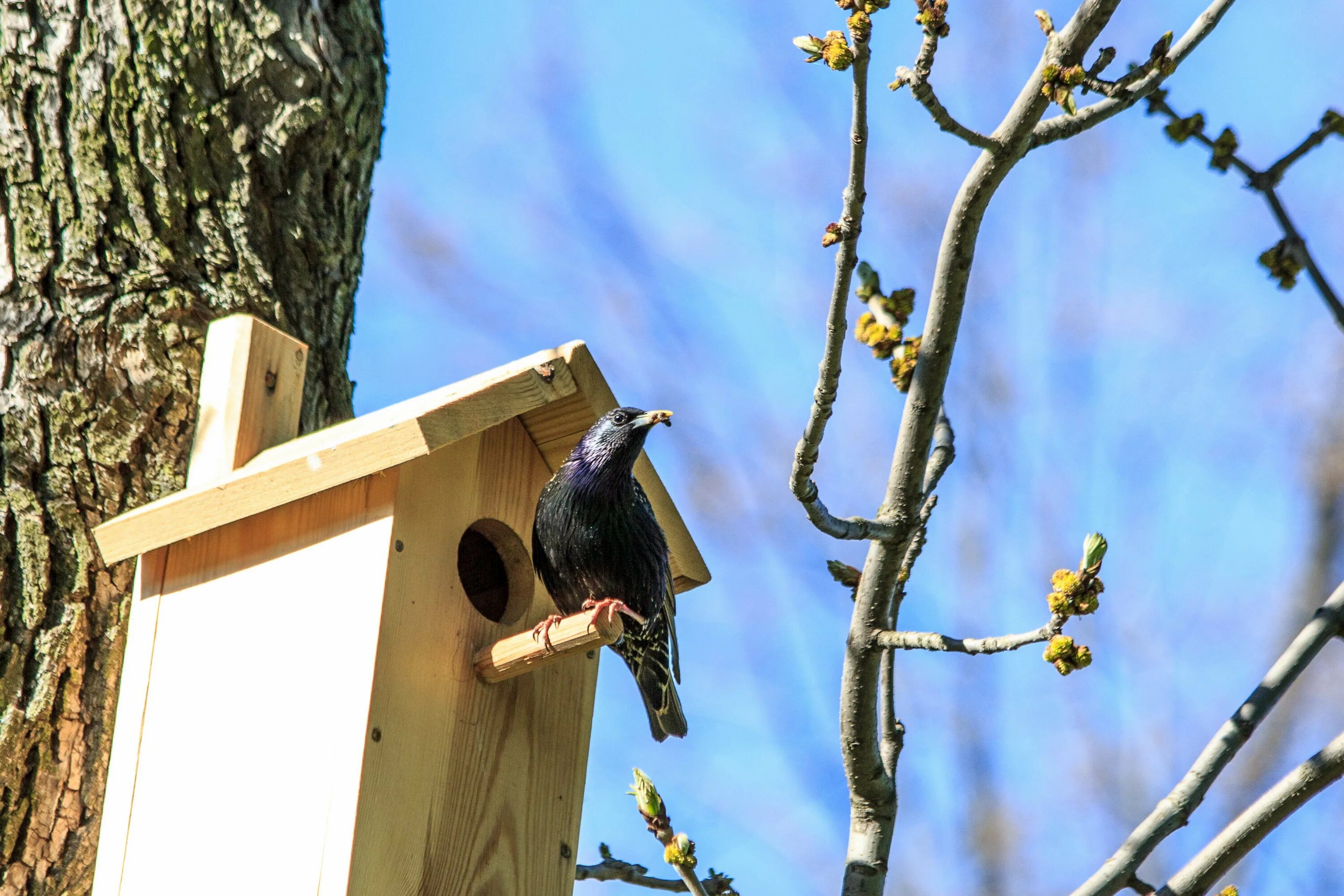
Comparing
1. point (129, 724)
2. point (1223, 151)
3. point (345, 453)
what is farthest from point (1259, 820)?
point (129, 724)

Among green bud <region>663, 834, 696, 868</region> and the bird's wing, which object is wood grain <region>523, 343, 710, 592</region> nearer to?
the bird's wing

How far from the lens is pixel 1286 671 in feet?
8.13

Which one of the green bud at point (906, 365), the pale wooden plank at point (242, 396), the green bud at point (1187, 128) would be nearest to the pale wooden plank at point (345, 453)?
the pale wooden plank at point (242, 396)

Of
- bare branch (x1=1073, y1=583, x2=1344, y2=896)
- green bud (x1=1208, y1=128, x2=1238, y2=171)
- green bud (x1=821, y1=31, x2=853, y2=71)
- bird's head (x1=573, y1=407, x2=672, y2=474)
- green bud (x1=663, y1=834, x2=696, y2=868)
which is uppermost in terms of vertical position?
green bud (x1=1208, y1=128, x2=1238, y2=171)

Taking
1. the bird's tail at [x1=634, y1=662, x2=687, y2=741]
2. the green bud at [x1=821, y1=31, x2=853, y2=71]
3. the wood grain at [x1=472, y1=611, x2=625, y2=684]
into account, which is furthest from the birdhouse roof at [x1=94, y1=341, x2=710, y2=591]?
the green bud at [x1=821, y1=31, x2=853, y2=71]

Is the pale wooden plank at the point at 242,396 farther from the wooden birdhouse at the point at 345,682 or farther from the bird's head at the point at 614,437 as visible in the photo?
the bird's head at the point at 614,437

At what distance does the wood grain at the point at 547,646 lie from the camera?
2.47 metres

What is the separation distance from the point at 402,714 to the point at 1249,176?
1.74 m

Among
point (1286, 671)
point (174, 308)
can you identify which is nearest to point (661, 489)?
point (174, 308)

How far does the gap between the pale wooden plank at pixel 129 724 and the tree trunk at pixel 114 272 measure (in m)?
0.24

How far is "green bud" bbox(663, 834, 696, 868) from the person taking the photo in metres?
2.37

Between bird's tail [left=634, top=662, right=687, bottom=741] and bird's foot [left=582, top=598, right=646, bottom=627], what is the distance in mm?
381

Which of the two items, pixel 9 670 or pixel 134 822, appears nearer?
pixel 134 822

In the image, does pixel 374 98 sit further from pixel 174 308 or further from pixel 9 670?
pixel 9 670
